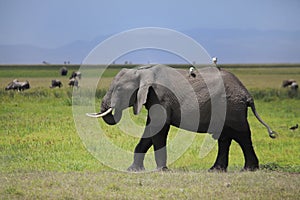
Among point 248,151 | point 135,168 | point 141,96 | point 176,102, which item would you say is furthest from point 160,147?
point 248,151

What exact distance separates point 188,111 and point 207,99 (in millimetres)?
417

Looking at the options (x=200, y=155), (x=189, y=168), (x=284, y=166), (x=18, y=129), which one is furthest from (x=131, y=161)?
(x=18, y=129)

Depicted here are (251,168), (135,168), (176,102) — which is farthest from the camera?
(135,168)

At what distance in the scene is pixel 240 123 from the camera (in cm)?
1159

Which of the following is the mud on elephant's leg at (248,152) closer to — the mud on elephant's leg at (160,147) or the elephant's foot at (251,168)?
the elephant's foot at (251,168)

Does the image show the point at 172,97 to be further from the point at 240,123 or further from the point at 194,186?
the point at 194,186

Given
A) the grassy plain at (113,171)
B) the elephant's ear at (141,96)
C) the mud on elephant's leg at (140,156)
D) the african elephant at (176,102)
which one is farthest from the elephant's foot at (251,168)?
the elephant's ear at (141,96)

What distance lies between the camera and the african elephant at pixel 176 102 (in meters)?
11.6

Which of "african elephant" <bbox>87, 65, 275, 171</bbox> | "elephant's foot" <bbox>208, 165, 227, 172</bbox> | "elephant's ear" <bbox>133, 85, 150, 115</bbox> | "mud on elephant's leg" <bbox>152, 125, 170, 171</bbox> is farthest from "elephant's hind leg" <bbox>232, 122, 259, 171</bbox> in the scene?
"elephant's ear" <bbox>133, 85, 150, 115</bbox>

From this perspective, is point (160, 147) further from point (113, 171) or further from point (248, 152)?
point (248, 152)

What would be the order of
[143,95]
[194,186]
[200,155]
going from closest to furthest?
[194,186], [143,95], [200,155]

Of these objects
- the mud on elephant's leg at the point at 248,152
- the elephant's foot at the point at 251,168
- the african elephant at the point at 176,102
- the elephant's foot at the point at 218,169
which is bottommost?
the elephant's foot at the point at 218,169

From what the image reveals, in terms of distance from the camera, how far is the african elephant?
1156cm

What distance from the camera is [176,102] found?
38.4 feet
